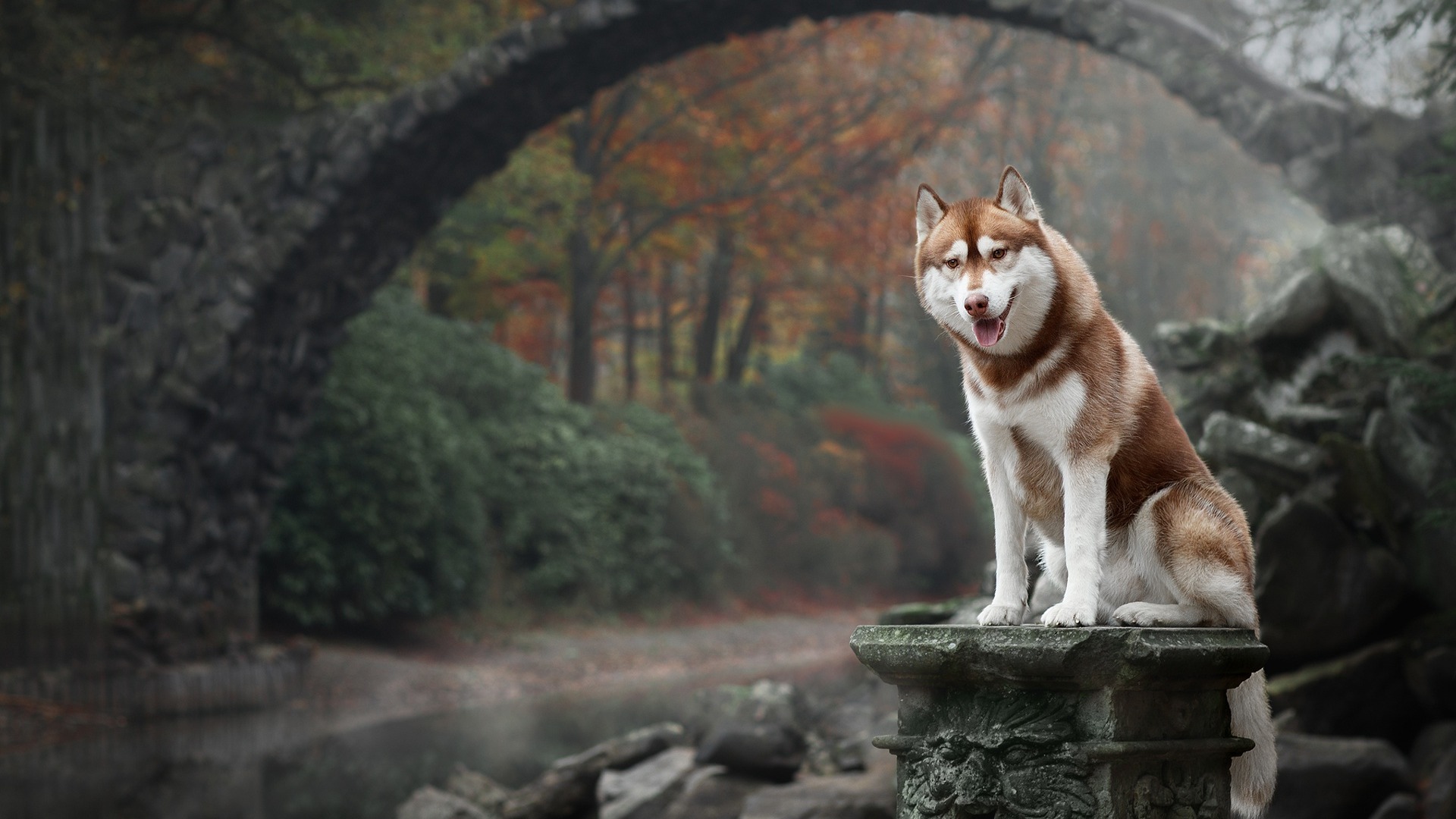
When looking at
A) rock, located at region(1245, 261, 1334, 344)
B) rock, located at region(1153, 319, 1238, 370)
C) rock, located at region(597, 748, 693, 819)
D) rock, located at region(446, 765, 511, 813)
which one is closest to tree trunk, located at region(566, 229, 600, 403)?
rock, located at region(446, 765, 511, 813)

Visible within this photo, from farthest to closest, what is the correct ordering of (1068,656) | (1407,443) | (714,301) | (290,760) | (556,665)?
(714,301)
(556,665)
(290,760)
(1407,443)
(1068,656)

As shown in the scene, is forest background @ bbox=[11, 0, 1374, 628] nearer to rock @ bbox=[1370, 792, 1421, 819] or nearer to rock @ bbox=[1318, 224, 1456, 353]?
rock @ bbox=[1318, 224, 1456, 353]

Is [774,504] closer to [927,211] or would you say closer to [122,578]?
[122,578]

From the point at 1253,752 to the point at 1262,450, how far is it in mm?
3574

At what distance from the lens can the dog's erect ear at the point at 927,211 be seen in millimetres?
3117

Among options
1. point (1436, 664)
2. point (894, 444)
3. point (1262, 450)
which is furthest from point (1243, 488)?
point (894, 444)

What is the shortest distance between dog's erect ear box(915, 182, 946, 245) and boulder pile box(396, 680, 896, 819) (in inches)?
143

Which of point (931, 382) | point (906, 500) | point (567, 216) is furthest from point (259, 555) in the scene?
point (931, 382)

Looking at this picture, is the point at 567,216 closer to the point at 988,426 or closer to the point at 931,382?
the point at 931,382

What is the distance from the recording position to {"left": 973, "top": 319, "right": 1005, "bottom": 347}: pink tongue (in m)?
2.90

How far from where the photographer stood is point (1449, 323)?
730cm

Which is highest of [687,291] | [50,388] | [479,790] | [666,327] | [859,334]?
→ [687,291]

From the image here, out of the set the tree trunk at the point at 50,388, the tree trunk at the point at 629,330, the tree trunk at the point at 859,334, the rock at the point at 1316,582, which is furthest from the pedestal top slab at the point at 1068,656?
the tree trunk at the point at 859,334

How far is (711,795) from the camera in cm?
691
